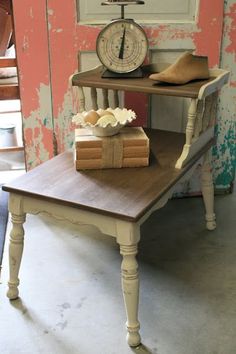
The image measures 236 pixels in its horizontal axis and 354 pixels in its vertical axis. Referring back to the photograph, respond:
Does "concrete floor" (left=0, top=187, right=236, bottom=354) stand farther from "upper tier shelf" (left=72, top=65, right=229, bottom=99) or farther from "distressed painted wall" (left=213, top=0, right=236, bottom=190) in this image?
"upper tier shelf" (left=72, top=65, right=229, bottom=99)

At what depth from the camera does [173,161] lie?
1717 mm

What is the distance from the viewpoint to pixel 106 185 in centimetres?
154

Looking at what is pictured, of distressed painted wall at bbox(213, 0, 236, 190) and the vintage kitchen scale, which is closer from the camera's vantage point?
the vintage kitchen scale

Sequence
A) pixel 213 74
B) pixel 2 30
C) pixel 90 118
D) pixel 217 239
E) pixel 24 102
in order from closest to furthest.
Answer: pixel 90 118 → pixel 213 74 → pixel 217 239 → pixel 24 102 → pixel 2 30

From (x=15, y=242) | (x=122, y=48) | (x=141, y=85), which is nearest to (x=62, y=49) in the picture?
(x=122, y=48)

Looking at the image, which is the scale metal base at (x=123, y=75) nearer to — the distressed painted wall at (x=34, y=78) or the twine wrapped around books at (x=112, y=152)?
the twine wrapped around books at (x=112, y=152)

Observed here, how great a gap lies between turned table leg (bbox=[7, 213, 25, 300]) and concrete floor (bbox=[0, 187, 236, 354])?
0.16 feet

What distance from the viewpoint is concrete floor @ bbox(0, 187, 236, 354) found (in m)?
1.51

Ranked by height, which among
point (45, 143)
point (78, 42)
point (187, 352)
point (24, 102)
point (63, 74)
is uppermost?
point (78, 42)

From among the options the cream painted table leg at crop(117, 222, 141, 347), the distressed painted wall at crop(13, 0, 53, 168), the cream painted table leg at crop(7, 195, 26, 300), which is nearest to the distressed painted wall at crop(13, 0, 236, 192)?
the distressed painted wall at crop(13, 0, 53, 168)

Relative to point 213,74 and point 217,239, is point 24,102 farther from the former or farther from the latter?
point 217,239

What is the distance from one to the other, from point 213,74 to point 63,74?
28.8 inches

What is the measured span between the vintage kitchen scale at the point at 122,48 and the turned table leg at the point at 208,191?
50 cm

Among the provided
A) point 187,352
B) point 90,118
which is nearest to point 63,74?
point 90,118
